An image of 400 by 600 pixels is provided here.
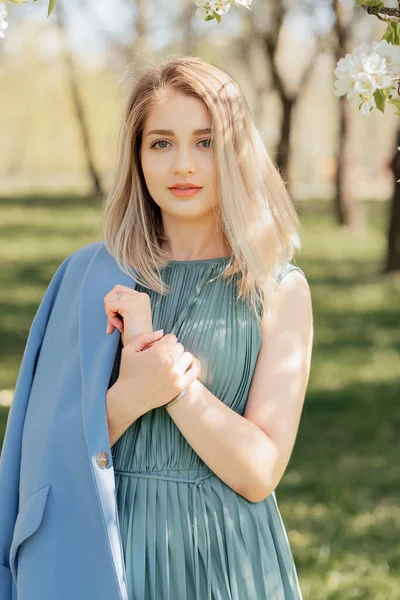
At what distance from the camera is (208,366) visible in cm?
220

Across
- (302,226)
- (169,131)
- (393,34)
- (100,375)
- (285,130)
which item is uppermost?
(285,130)

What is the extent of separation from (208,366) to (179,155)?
50cm

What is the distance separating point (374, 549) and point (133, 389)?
2.81m

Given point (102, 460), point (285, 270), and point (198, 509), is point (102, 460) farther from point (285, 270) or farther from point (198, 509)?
point (285, 270)

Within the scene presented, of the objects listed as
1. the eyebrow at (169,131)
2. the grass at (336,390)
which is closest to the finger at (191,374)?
the eyebrow at (169,131)

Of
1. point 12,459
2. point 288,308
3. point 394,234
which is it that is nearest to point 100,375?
point 12,459

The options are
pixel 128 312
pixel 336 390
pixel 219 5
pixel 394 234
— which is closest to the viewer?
pixel 219 5

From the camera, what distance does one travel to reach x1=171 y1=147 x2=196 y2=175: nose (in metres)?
2.18

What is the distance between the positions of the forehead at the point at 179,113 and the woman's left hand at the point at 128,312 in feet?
1.33

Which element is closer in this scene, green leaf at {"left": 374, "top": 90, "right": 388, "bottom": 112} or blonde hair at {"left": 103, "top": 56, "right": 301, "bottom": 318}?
green leaf at {"left": 374, "top": 90, "right": 388, "bottom": 112}

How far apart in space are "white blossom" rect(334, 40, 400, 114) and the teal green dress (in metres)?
0.59

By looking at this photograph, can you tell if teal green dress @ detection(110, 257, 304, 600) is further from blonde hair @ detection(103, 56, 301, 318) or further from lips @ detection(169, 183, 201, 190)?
lips @ detection(169, 183, 201, 190)

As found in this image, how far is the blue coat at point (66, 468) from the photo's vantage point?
2086 millimetres

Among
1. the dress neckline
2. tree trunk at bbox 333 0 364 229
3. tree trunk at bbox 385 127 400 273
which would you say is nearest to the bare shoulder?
the dress neckline
